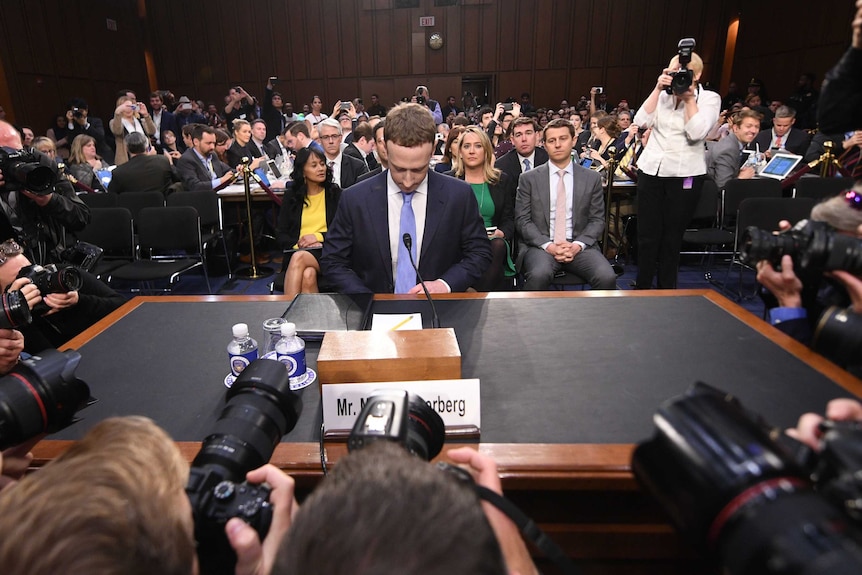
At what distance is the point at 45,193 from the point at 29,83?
909 cm

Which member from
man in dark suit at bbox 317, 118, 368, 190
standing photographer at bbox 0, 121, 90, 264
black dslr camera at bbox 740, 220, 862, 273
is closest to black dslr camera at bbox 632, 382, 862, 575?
black dslr camera at bbox 740, 220, 862, 273

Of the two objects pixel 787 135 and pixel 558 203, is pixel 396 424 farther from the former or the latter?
pixel 787 135

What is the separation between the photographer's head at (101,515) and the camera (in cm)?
45

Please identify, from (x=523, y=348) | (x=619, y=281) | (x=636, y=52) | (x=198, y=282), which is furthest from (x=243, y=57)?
(x=523, y=348)

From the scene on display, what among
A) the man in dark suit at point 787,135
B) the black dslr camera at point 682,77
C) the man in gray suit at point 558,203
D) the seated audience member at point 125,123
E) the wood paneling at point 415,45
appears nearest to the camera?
the black dslr camera at point 682,77

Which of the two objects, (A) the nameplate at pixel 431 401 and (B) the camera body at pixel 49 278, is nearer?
(A) the nameplate at pixel 431 401

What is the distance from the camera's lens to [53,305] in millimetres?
1649

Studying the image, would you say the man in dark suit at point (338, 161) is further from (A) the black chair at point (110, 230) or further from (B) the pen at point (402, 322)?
(B) the pen at point (402, 322)

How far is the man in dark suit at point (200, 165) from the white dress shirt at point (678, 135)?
3553 millimetres

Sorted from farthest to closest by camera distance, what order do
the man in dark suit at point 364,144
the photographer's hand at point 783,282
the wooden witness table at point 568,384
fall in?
1. the man in dark suit at point 364,144
2. the photographer's hand at point 783,282
3. the wooden witness table at point 568,384

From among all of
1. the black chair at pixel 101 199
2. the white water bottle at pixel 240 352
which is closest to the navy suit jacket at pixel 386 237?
the white water bottle at pixel 240 352

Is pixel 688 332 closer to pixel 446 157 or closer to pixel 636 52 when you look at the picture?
pixel 446 157

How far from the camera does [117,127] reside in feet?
20.2

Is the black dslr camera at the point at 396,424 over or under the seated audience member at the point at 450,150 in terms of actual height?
under
